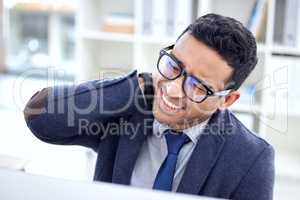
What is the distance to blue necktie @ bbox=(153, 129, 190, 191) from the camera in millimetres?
1011

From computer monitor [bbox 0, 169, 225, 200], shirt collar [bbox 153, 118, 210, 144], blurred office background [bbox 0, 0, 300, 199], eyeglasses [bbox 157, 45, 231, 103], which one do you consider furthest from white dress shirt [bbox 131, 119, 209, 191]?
blurred office background [bbox 0, 0, 300, 199]

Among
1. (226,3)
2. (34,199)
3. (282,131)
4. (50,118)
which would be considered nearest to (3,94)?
(226,3)

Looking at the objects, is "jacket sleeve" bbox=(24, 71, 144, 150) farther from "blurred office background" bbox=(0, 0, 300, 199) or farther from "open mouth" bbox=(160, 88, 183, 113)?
"blurred office background" bbox=(0, 0, 300, 199)

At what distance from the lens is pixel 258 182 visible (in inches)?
39.6

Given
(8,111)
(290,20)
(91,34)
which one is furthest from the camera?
(8,111)

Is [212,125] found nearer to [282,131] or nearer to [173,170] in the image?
[173,170]

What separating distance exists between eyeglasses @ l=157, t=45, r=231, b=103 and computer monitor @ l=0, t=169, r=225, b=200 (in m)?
0.51

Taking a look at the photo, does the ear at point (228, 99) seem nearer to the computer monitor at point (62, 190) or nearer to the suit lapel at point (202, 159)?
the suit lapel at point (202, 159)

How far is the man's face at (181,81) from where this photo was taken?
0.97 meters

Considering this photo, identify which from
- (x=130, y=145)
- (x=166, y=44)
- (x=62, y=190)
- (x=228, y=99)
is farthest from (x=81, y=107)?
(x=166, y=44)

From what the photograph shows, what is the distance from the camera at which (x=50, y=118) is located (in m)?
1.09

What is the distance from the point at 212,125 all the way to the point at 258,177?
171 mm

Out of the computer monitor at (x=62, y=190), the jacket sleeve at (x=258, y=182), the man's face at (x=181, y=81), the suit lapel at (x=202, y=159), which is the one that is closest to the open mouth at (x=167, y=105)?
the man's face at (x=181, y=81)

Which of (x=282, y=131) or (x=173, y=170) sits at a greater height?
(x=173, y=170)
